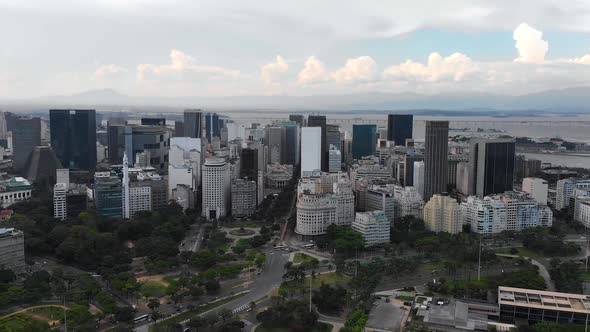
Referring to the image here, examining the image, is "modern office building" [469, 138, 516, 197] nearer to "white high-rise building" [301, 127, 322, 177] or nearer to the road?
"white high-rise building" [301, 127, 322, 177]

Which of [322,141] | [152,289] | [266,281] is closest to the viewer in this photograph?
[152,289]

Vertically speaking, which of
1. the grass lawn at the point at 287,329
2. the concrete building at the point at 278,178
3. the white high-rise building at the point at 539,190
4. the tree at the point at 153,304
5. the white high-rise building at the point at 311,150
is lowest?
the grass lawn at the point at 287,329

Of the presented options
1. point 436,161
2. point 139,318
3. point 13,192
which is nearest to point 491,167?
point 436,161

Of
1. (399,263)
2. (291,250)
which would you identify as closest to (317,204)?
(291,250)

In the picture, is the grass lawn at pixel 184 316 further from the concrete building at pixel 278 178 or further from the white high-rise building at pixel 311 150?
the white high-rise building at pixel 311 150

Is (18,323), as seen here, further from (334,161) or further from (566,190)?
(334,161)

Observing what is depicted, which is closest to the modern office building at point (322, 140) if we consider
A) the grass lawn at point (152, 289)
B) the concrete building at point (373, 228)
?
the concrete building at point (373, 228)

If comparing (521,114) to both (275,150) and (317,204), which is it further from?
(317,204)
